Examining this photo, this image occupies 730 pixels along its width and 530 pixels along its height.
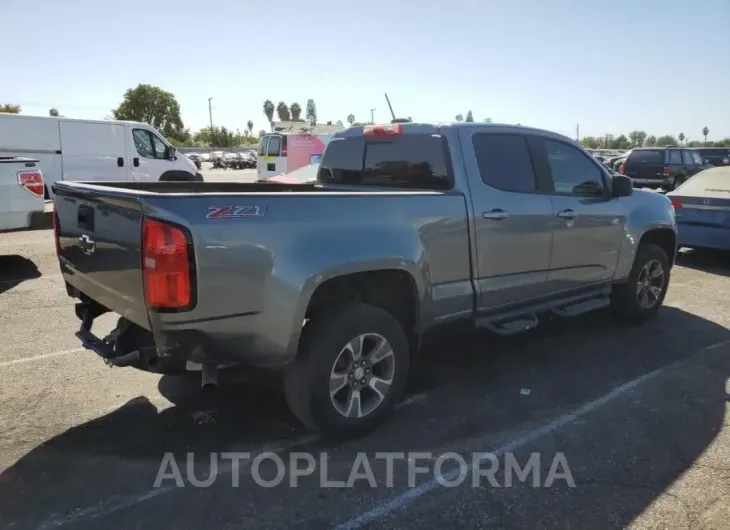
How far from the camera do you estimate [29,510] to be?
2.87 m

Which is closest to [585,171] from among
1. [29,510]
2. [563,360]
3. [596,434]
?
[563,360]

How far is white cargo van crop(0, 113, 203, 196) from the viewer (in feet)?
45.9

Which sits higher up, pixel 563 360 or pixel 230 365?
pixel 230 365

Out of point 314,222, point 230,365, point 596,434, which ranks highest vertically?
point 314,222

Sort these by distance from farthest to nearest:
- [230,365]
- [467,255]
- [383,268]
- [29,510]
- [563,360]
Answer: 1. [563,360]
2. [467,255]
3. [383,268]
4. [230,365]
5. [29,510]

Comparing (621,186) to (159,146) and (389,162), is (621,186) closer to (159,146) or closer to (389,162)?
(389,162)

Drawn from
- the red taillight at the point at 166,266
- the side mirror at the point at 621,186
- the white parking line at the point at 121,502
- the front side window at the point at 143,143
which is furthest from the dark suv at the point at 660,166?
the red taillight at the point at 166,266

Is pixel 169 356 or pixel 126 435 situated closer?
Answer: pixel 169 356

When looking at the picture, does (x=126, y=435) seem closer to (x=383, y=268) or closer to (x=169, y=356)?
(x=169, y=356)

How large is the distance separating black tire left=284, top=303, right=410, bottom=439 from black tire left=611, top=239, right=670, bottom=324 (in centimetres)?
328

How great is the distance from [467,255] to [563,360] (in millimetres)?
1620

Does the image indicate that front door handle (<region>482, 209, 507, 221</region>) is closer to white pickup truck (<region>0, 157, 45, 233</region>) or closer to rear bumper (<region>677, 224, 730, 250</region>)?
rear bumper (<region>677, 224, 730, 250</region>)

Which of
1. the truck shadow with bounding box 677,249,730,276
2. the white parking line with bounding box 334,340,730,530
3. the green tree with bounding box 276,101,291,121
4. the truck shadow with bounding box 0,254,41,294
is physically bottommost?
the white parking line with bounding box 334,340,730,530

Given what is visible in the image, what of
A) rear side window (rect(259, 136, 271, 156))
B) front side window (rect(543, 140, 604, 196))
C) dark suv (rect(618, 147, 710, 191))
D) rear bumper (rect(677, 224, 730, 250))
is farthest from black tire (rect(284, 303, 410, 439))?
dark suv (rect(618, 147, 710, 191))
